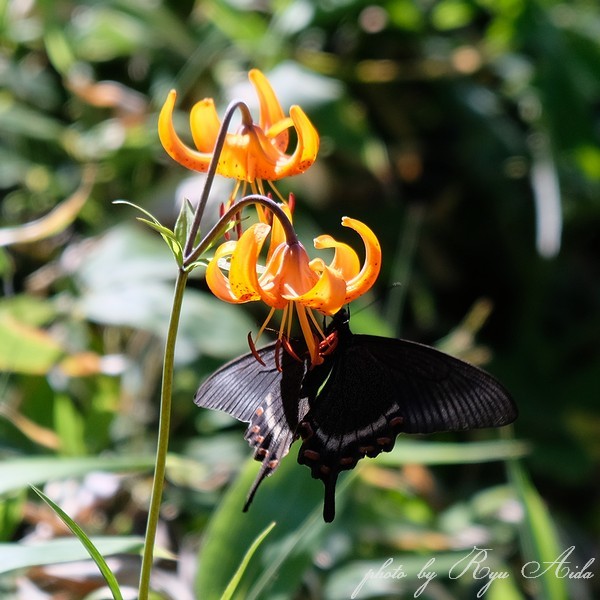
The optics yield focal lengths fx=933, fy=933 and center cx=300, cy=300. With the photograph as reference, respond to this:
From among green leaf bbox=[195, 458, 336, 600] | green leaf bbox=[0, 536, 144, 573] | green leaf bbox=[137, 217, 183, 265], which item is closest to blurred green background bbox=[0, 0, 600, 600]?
green leaf bbox=[195, 458, 336, 600]

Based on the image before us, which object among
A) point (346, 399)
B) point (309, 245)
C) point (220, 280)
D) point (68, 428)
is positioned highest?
point (220, 280)

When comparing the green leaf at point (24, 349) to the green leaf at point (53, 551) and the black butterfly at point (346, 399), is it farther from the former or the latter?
the black butterfly at point (346, 399)

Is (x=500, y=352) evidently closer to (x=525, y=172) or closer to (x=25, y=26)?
(x=525, y=172)

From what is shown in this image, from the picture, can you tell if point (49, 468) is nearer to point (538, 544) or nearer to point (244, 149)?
point (244, 149)

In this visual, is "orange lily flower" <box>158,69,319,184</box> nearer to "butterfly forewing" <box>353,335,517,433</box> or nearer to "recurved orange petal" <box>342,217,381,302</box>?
"recurved orange petal" <box>342,217,381,302</box>

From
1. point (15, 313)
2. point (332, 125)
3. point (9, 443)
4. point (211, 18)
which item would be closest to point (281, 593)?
point (9, 443)

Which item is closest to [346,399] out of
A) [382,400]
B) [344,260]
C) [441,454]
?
[382,400]

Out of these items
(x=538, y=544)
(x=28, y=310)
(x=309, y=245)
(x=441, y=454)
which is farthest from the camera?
(x=309, y=245)

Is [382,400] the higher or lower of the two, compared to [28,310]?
higher
